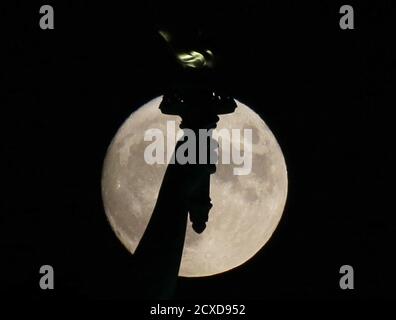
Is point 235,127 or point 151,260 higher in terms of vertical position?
point 235,127

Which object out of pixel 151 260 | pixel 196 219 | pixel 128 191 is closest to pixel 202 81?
pixel 196 219

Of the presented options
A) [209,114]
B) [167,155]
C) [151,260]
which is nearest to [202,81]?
[209,114]

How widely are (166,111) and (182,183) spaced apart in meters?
0.32

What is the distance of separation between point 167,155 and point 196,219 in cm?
114

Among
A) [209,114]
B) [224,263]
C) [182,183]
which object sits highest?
[209,114]

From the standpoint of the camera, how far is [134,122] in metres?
4.32

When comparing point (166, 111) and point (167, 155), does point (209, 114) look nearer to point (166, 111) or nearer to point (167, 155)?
point (166, 111)

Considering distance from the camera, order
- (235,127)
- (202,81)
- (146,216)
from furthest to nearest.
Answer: (235,127) → (146,216) → (202,81)

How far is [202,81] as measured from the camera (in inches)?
102

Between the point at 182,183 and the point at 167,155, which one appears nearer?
the point at 182,183

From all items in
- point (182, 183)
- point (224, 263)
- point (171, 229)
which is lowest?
point (224, 263)

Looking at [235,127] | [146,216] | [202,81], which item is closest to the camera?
[202,81]

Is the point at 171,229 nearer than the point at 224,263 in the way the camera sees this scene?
Yes

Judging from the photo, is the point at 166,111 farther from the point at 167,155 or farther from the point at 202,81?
the point at 167,155
